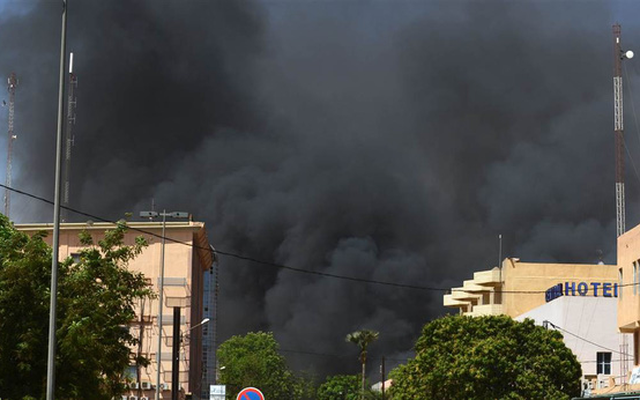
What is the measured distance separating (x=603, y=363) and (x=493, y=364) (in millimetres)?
30677

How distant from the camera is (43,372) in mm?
45875

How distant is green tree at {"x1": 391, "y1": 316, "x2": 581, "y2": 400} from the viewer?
83.4 m

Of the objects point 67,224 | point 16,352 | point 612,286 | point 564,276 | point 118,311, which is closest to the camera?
point 16,352

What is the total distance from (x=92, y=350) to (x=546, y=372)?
152ft

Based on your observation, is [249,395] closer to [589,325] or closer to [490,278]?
[589,325]

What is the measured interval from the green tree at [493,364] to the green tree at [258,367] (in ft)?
306

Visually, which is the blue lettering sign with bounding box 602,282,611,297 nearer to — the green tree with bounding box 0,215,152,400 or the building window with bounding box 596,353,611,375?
the building window with bounding box 596,353,611,375

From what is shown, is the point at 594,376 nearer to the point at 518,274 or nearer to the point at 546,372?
the point at 546,372

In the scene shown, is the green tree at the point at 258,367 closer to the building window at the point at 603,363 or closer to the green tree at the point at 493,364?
the building window at the point at 603,363

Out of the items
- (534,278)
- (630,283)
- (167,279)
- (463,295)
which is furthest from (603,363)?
(463,295)

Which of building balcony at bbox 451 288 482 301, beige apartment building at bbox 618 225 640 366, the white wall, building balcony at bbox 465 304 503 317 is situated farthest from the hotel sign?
beige apartment building at bbox 618 225 640 366

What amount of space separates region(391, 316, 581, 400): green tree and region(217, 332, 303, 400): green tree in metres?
93.3

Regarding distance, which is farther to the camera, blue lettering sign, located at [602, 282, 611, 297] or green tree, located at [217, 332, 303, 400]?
green tree, located at [217, 332, 303, 400]

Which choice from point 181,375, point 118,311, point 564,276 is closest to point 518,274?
point 564,276
